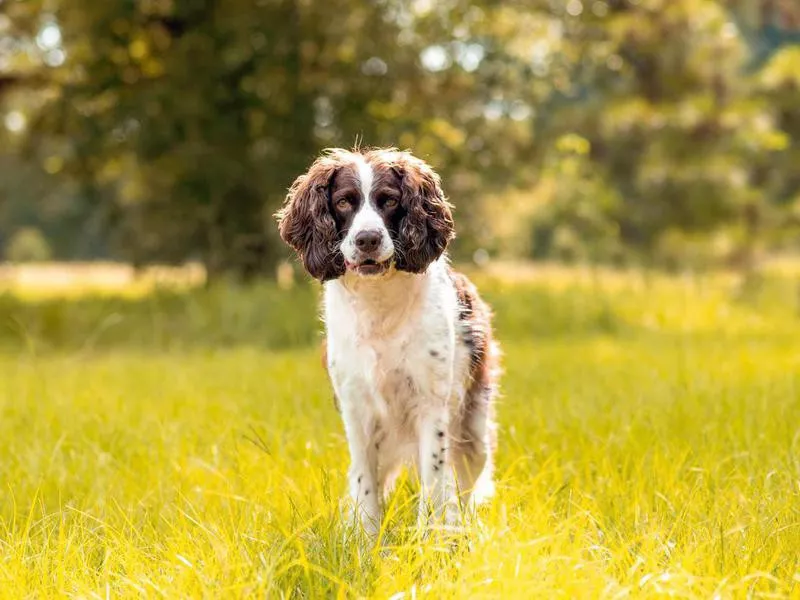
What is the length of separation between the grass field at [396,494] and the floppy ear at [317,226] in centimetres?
73

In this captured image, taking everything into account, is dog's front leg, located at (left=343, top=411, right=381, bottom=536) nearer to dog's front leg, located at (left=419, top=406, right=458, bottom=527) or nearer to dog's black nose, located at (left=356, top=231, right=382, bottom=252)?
dog's front leg, located at (left=419, top=406, right=458, bottom=527)

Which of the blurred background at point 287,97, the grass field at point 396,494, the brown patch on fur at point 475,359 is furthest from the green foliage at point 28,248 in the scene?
the brown patch on fur at point 475,359

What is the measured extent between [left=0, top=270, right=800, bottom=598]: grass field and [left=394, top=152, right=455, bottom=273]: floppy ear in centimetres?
86

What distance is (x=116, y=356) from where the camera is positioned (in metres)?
10.4

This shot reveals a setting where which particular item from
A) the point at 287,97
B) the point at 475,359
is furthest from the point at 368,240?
the point at 287,97

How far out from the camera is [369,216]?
143 inches

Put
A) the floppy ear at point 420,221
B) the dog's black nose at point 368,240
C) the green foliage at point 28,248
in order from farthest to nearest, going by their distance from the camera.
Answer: the green foliage at point 28,248 → the floppy ear at point 420,221 → the dog's black nose at point 368,240

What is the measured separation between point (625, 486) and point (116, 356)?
7.53m

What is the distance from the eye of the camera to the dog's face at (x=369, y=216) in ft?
11.9

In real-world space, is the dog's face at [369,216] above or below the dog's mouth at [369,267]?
above

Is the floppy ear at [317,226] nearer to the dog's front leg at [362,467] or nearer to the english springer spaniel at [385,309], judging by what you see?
the english springer spaniel at [385,309]

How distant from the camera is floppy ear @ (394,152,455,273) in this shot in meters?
3.69

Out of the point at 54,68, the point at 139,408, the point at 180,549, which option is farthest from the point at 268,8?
the point at 180,549

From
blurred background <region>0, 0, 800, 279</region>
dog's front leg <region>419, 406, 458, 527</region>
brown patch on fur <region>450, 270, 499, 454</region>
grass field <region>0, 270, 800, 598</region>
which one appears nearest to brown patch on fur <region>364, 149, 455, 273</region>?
brown patch on fur <region>450, 270, 499, 454</region>
